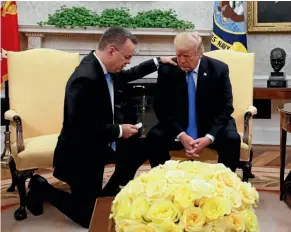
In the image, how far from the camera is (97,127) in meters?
2.84

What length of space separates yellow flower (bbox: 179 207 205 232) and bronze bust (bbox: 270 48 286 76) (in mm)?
4631

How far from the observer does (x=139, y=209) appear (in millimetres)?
1156

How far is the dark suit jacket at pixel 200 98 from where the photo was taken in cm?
314

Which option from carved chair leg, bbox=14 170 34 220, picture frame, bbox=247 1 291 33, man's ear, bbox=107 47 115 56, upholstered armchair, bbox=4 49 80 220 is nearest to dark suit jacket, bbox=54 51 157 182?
man's ear, bbox=107 47 115 56

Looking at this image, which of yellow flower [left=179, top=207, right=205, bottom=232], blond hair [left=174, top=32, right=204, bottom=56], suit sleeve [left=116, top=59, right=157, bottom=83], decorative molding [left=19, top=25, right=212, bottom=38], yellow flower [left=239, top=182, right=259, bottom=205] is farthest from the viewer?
decorative molding [left=19, top=25, right=212, bottom=38]

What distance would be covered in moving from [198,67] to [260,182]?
1.40 m

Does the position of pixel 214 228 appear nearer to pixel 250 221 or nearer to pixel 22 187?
pixel 250 221

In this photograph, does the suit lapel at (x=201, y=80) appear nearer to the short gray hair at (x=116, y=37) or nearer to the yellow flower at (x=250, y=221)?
the short gray hair at (x=116, y=37)

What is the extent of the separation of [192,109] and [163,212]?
2065mm

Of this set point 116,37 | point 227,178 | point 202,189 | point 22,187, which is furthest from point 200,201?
point 22,187

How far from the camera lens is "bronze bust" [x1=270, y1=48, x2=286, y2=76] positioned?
214 inches

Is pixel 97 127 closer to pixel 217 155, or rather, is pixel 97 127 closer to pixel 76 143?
pixel 76 143

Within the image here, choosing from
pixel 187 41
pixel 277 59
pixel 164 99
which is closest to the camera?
pixel 187 41

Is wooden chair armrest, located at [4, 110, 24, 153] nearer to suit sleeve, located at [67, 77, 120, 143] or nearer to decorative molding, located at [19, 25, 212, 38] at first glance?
suit sleeve, located at [67, 77, 120, 143]
